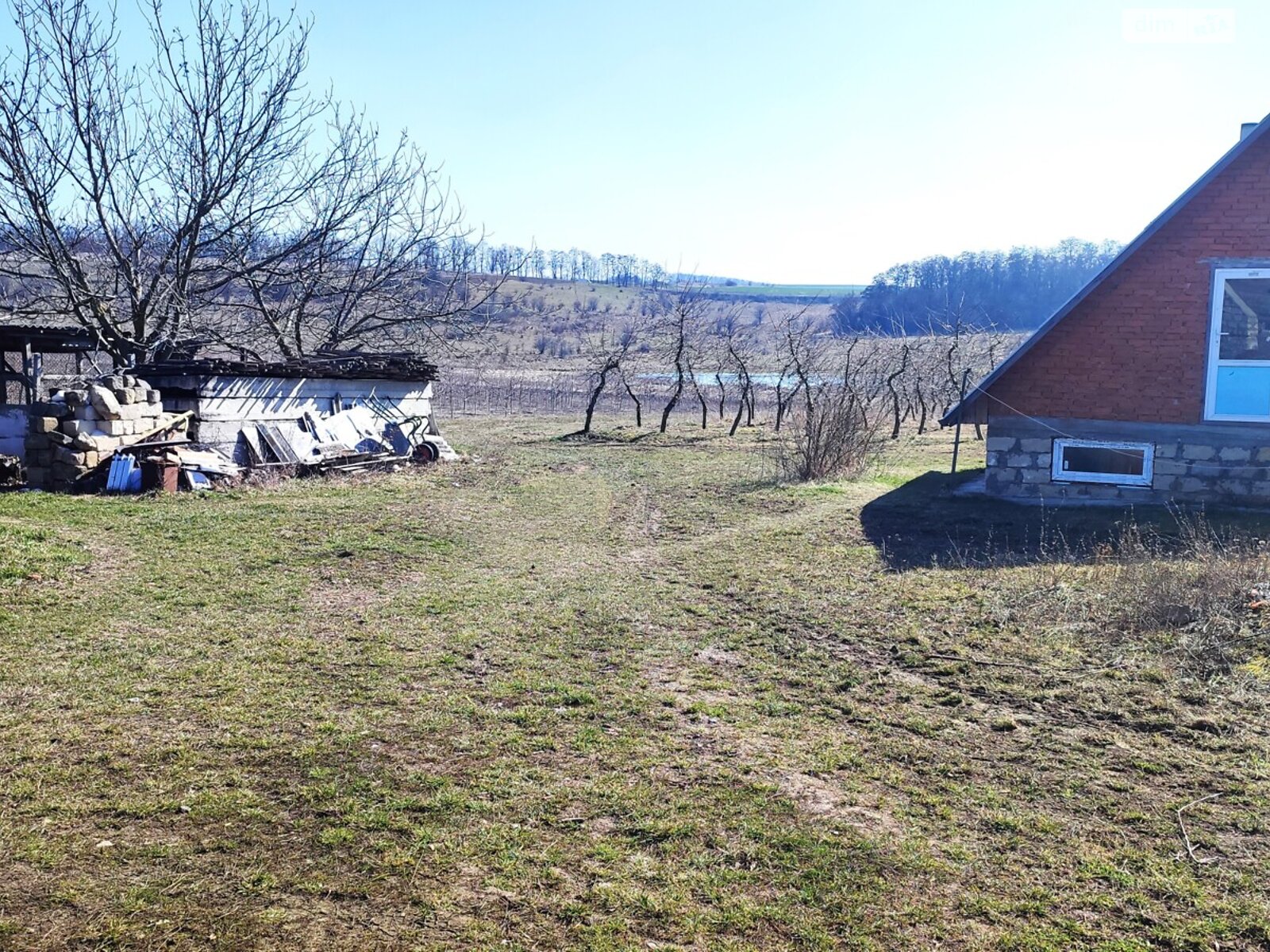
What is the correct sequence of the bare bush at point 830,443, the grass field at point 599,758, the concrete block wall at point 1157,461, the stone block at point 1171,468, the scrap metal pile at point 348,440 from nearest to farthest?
the grass field at point 599,758
the concrete block wall at point 1157,461
the stone block at point 1171,468
the scrap metal pile at point 348,440
the bare bush at point 830,443

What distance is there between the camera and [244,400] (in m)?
15.4

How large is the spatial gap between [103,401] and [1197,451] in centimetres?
1532

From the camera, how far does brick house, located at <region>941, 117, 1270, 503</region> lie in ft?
39.0

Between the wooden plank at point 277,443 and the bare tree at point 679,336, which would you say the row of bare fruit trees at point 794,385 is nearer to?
the bare tree at point 679,336

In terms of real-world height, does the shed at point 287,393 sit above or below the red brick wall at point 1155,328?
below

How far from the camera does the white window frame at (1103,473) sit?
12.6 m

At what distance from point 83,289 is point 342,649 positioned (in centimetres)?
1115

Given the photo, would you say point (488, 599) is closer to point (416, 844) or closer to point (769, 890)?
point (416, 844)

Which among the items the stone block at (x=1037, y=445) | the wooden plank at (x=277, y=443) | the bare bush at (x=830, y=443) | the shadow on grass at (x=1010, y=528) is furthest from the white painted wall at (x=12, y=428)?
the stone block at (x=1037, y=445)

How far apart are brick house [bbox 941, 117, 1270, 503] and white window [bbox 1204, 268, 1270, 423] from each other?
13 millimetres

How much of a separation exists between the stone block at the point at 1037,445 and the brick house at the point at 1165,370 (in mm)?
23

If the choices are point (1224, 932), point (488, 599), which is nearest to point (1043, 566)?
point (488, 599)

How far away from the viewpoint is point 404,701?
216 inches

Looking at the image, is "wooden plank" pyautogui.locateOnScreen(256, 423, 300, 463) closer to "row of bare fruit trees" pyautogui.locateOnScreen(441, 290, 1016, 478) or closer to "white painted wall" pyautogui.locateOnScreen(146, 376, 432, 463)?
"white painted wall" pyautogui.locateOnScreen(146, 376, 432, 463)
